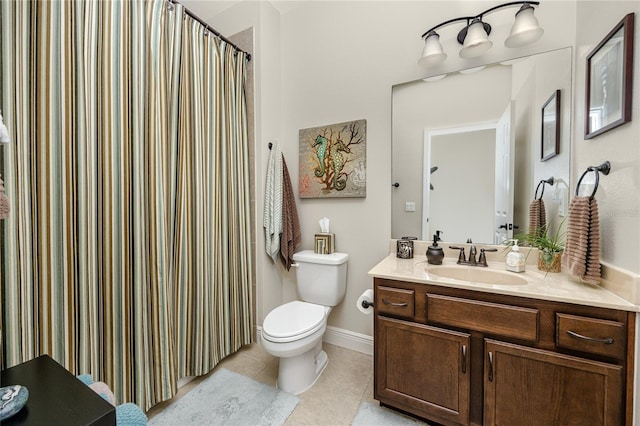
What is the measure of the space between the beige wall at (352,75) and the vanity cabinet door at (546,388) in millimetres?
941

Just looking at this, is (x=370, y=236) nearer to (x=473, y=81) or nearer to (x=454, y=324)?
(x=454, y=324)

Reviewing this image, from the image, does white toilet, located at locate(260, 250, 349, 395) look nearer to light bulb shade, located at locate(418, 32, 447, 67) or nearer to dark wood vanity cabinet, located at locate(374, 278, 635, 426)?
dark wood vanity cabinet, located at locate(374, 278, 635, 426)

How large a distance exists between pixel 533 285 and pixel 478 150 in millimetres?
837

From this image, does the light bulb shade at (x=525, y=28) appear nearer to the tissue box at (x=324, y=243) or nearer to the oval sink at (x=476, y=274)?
the oval sink at (x=476, y=274)

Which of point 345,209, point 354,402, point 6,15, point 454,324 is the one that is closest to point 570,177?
point 454,324

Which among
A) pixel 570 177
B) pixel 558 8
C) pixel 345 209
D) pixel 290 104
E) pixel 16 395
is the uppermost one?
pixel 558 8

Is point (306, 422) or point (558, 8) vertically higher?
point (558, 8)

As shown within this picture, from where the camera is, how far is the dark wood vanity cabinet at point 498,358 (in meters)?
1.00

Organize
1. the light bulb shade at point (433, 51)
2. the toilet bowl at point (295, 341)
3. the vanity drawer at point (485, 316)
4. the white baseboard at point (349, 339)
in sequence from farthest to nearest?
the white baseboard at point (349, 339)
the light bulb shade at point (433, 51)
the toilet bowl at point (295, 341)
the vanity drawer at point (485, 316)

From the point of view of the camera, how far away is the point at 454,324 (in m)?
1.26

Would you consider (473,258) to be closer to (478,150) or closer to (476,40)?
(478,150)

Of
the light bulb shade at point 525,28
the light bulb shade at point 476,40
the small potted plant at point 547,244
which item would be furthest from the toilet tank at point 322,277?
the light bulb shade at point 525,28

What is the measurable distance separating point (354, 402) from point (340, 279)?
0.73 metres

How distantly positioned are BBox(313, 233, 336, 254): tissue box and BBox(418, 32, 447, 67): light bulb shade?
51.6 inches
